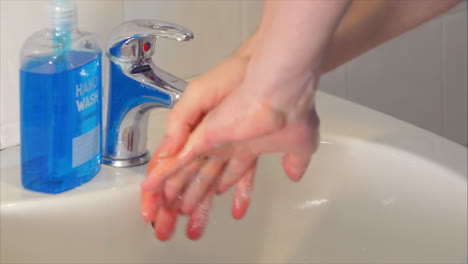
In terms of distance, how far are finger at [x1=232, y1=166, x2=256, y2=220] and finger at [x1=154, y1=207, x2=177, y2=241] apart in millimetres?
50

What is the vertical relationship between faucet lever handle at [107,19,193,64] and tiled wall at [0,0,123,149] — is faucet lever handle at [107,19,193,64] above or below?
above

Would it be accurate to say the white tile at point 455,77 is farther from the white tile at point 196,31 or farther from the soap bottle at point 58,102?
the soap bottle at point 58,102

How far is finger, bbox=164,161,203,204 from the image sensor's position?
22.7 inches

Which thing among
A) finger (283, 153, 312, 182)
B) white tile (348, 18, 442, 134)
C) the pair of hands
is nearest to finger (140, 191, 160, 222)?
the pair of hands

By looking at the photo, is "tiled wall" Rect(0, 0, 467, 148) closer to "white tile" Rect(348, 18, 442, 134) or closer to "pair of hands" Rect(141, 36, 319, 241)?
"white tile" Rect(348, 18, 442, 134)

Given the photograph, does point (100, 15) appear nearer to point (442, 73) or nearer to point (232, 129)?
point (232, 129)

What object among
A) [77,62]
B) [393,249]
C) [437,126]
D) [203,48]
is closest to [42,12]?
[77,62]

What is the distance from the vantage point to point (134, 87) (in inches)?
26.3

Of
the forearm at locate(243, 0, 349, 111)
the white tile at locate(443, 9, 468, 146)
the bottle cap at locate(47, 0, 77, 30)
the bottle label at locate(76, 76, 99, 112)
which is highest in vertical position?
the forearm at locate(243, 0, 349, 111)

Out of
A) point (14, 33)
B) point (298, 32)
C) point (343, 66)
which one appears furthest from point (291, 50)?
point (343, 66)

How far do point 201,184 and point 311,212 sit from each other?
0.22m

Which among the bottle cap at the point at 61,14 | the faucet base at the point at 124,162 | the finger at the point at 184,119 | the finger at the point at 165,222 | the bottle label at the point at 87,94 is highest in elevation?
the bottle cap at the point at 61,14

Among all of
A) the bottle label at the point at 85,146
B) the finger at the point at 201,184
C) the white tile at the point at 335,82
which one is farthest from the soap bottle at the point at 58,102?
the white tile at the point at 335,82

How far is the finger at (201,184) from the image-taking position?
0.58 metres
